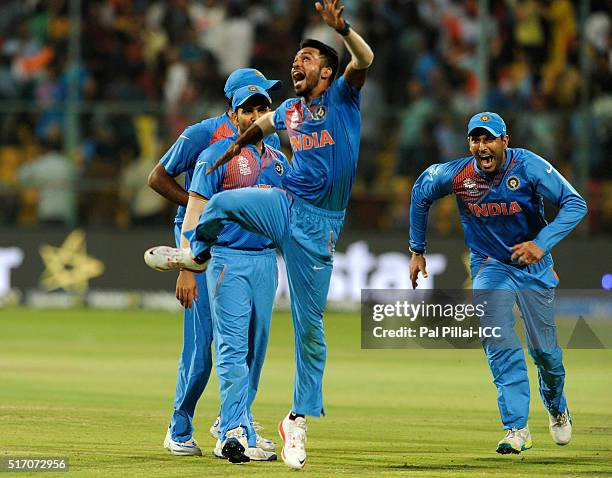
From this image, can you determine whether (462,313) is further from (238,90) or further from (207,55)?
(207,55)

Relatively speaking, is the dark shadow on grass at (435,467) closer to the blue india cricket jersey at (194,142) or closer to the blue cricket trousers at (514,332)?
the blue cricket trousers at (514,332)

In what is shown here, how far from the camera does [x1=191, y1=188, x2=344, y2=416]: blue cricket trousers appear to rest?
8125mm

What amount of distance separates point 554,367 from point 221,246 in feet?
8.18

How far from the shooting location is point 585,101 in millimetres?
19641

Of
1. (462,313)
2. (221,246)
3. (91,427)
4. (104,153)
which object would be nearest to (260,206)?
(221,246)

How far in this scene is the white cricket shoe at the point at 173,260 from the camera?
27.8 ft

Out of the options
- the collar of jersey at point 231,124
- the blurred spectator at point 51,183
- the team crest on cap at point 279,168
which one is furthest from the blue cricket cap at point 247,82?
the blurred spectator at point 51,183

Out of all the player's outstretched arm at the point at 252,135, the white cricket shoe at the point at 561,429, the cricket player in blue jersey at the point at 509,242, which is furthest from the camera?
the white cricket shoe at the point at 561,429

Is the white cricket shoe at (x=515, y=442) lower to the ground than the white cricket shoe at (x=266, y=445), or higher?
higher

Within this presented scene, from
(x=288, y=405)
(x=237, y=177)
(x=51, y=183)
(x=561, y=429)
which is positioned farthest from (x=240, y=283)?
(x=51, y=183)

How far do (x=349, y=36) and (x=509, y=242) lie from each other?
2.56 metres

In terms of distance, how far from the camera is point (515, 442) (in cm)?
901

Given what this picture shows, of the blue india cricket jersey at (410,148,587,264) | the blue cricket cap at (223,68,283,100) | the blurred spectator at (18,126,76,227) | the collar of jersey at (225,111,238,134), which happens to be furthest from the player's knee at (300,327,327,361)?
the blurred spectator at (18,126,76,227)

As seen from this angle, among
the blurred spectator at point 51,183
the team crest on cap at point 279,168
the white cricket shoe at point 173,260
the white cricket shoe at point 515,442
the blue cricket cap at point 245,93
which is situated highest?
the blurred spectator at point 51,183
